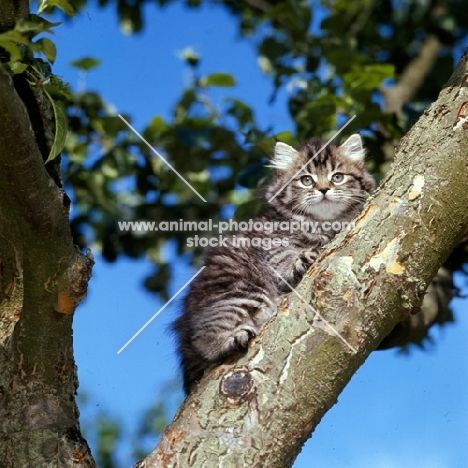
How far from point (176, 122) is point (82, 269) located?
234 centimetres

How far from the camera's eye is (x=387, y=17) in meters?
5.38

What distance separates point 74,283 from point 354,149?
2.13 metres

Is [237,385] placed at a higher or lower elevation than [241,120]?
lower

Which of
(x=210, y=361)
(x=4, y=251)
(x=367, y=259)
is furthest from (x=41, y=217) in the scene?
(x=367, y=259)

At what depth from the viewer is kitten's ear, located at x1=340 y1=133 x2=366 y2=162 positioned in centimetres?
403

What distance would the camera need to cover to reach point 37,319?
101 inches

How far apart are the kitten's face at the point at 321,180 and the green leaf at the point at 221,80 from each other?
561 mm

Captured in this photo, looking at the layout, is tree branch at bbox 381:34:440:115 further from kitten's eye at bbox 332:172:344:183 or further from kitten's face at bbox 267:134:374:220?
kitten's eye at bbox 332:172:344:183

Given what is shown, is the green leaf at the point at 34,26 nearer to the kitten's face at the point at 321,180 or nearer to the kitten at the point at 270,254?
the kitten at the point at 270,254

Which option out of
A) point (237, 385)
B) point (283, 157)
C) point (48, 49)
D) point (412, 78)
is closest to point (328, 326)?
point (237, 385)

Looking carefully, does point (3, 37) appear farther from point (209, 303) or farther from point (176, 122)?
point (176, 122)

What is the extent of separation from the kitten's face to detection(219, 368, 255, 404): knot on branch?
1463 millimetres

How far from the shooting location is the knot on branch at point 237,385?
245 cm

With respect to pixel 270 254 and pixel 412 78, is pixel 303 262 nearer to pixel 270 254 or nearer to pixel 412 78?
pixel 270 254
